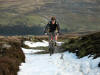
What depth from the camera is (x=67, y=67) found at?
1282 cm

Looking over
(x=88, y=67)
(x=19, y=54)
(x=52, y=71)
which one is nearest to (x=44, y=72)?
(x=52, y=71)

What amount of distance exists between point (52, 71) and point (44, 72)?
448mm


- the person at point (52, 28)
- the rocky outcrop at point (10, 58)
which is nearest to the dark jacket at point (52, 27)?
the person at point (52, 28)

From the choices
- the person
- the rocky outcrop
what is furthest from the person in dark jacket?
the rocky outcrop

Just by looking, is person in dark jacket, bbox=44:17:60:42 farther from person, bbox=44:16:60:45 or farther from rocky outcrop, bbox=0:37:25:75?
rocky outcrop, bbox=0:37:25:75

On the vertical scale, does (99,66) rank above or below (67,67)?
above

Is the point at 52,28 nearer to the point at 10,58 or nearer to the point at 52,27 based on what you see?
the point at 52,27

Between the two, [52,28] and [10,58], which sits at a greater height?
[10,58]

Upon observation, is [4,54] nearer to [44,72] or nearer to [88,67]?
[44,72]

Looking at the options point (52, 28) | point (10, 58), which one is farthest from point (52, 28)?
point (10, 58)

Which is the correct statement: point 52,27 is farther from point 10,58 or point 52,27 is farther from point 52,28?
point 10,58

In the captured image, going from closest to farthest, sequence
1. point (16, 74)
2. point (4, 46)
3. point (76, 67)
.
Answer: point (16, 74), point (76, 67), point (4, 46)

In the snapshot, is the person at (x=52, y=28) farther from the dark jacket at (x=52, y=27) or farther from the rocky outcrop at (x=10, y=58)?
the rocky outcrop at (x=10, y=58)

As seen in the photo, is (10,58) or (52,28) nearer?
(10,58)
